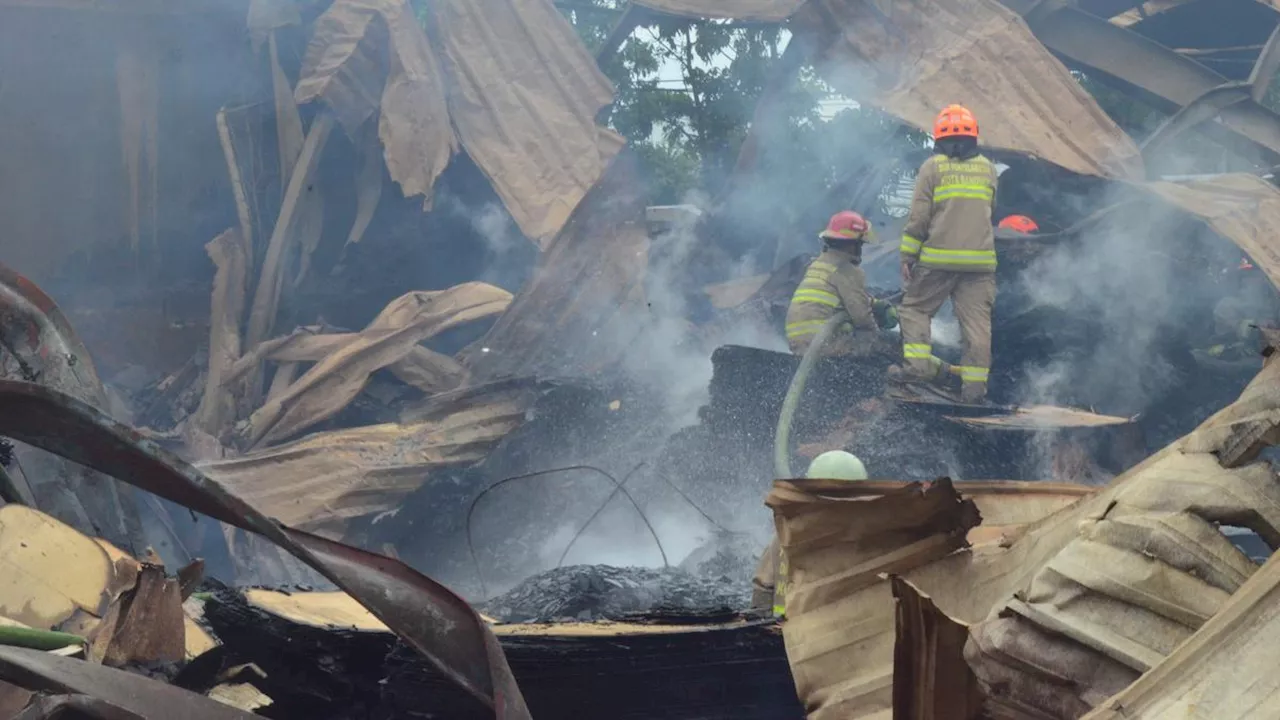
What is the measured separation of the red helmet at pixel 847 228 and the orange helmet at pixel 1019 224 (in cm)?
143

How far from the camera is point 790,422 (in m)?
6.39

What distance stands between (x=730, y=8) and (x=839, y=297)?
3.68 m

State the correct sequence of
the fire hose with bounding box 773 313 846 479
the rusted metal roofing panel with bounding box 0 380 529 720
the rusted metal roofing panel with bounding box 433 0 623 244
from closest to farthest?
1. the rusted metal roofing panel with bounding box 0 380 529 720
2. the fire hose with bounding box 773 313 846 479
3. the rusted metal roofing panel with bounding box 433 0 623 244

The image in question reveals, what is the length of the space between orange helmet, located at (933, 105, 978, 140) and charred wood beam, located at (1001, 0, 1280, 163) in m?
2.36

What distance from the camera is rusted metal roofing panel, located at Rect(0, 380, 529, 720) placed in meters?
1.51

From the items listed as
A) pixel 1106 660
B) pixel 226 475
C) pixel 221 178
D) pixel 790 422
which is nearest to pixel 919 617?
pixel 1106 660

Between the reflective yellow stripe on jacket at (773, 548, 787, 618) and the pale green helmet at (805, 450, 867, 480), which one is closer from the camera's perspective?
the reflective yellow stripe on jacket at (773, 548, 787, 618)

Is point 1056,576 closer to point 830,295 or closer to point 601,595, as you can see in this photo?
point 601,595

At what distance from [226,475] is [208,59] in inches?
163

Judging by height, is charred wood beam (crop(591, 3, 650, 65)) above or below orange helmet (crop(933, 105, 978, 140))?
above

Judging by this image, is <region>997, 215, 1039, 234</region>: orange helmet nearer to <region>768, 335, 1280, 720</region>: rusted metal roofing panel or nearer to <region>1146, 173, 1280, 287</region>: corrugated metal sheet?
<region>1146, 173, 1280, 287</region>: corrugated metal sheet

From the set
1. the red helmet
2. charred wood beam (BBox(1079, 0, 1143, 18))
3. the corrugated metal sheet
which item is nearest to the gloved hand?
the red helmet

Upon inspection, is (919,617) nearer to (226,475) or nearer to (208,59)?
(226,475)

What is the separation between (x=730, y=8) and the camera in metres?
9.52
